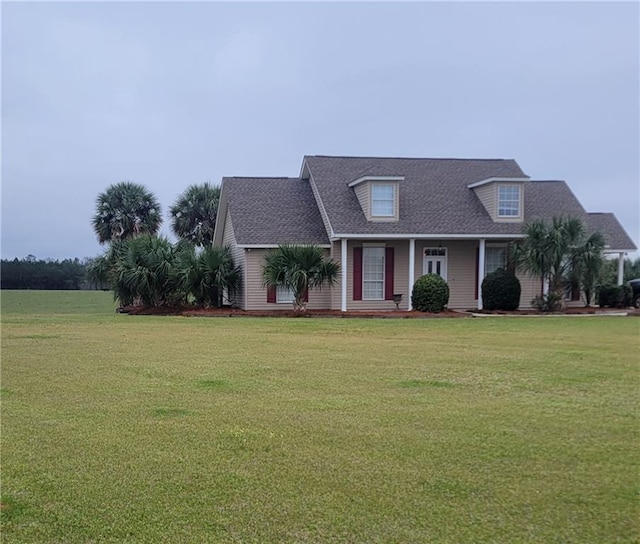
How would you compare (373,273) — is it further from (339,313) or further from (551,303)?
(551,303)

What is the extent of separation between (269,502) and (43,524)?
1.30 m

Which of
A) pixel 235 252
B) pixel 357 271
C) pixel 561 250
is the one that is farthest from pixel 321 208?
Answer: pixel 561 250

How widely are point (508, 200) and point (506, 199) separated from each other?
0.09 metres

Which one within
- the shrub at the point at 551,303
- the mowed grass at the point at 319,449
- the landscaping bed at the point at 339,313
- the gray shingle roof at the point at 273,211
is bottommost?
the mowed grass at the point at 319,449

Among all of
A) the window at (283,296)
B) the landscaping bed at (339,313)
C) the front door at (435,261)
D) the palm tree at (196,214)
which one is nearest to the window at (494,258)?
the front door at (435,261)

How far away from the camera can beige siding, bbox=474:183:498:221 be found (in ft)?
70.1

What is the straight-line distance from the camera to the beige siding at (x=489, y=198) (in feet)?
70.1

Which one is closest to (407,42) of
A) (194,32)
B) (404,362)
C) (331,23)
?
(331,23)

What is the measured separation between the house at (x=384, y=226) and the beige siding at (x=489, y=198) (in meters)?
0.04

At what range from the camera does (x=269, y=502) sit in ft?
11.0

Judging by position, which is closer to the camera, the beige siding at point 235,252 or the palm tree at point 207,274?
the palm tree at point 207,274

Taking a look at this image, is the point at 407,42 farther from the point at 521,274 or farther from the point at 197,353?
the point at 197,353

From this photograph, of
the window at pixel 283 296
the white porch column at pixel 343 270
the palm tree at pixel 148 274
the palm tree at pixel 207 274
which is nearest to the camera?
the white porch column at pixel 343 270

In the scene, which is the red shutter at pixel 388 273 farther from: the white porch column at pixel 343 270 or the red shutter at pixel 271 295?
the red shutter at pixel 271 295
